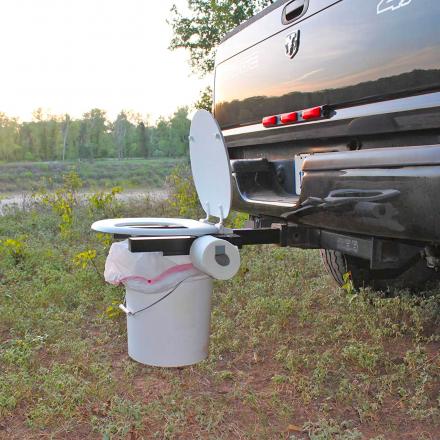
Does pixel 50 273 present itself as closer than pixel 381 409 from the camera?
No

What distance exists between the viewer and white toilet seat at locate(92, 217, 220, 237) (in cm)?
224

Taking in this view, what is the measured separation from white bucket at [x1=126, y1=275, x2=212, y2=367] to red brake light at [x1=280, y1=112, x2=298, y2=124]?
830 mm

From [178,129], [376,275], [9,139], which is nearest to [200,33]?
[178,129]

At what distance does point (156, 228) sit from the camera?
7.93ft

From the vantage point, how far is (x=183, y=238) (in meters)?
2.20

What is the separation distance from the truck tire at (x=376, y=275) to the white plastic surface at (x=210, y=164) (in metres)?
1.18

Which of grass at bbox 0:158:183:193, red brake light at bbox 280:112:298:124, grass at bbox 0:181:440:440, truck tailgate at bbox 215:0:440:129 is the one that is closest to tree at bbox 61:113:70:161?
grass at bbox 0:158:183:193

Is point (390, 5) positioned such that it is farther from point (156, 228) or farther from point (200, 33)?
point (200, 33)

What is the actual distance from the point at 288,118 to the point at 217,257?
83 centimetres

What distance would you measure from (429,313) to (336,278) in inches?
24.4

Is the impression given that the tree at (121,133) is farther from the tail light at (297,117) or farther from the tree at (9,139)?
the tail light at (297,117)

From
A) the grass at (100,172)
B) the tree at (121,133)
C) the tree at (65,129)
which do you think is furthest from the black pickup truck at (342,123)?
the tree at (65,129)

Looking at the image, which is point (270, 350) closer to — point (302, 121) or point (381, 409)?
point (381, 409)

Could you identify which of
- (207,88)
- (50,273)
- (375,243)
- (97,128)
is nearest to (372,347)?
(375,243)
